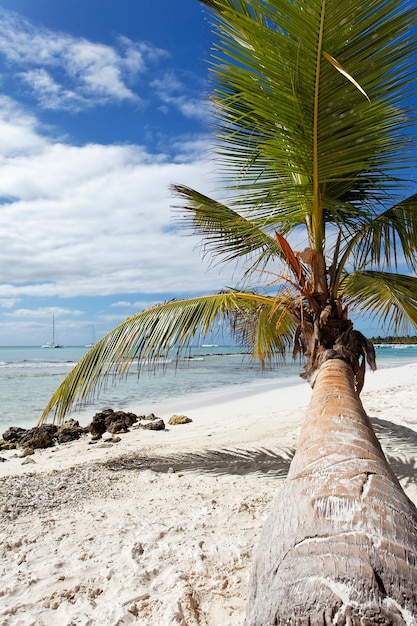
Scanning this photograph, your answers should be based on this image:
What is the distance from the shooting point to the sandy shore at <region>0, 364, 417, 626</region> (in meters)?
2.28

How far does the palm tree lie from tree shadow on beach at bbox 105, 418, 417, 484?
125cm

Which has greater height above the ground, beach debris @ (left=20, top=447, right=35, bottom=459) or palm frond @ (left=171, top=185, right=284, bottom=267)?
palm frond @ (left=171, top=185, right=284, bottom=267)

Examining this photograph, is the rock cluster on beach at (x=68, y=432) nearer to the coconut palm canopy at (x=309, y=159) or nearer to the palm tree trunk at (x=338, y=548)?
the coconut palm canopy at (x=309, y=159)

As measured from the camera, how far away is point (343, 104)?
3.18 metres

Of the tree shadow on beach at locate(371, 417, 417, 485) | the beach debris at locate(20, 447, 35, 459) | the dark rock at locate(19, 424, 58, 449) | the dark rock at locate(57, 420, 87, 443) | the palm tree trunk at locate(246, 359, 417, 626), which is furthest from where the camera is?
the dark rock at locate(57, 420, 87, 443)

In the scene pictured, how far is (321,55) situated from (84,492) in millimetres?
4258

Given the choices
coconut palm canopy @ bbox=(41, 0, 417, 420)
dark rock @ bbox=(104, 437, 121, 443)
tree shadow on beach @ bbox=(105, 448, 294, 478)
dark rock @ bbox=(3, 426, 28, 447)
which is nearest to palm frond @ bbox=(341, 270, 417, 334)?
coconut palm canopy @ bbox=(41, 0, 417, 420)

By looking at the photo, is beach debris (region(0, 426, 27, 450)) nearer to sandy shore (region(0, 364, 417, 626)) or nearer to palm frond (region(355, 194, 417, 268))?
sandy shore (region(0, 364, 417, 626))

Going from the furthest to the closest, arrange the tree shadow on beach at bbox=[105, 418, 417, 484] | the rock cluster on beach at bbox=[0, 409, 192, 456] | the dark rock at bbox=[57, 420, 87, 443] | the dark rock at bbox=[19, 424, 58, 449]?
A: 1. the dark rock at bbox=[57, 420, 87, 443]
2. the rock cluster on beach at bbox=[0, 409, 192, 456]
3. the dark rock at bbox=[19, 424, 58, 449]
4. the tree shadow on beach at bbox=[105, 418, 417, 484]

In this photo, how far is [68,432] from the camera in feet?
26.9

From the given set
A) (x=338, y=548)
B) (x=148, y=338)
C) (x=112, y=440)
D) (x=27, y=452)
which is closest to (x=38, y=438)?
(x=27, y=452)

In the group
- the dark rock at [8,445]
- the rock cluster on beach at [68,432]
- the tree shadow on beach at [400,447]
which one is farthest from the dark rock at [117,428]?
the tree shadow on beach at [400,447]

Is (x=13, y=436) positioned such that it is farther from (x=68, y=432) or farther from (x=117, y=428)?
(x=117, y=428)

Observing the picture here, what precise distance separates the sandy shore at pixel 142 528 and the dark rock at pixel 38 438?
103 cm
